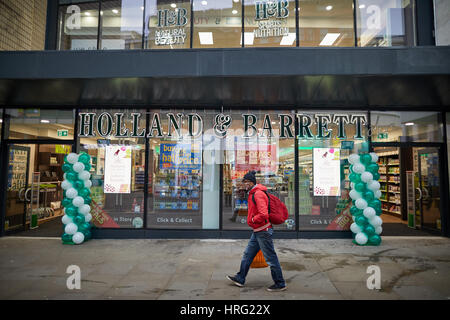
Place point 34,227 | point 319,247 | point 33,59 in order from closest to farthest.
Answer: point 33,59, point 319,247, point 34,227

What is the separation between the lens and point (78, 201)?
756 centimetres

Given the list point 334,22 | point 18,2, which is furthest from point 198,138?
point 18,2

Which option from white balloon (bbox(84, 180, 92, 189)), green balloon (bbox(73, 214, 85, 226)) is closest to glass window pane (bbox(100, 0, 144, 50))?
white balloon (bbox(84, 180, 92, 189))

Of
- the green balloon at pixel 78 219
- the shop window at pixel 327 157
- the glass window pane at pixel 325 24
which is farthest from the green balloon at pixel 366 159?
the green balloon at pixel 78 219

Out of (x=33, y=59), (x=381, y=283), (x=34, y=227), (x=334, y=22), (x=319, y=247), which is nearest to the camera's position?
(x=381, y=283)

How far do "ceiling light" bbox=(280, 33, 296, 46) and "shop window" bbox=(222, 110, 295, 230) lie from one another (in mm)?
1965

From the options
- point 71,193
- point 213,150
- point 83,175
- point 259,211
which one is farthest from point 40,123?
point 259,211

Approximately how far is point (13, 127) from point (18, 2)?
4545mm

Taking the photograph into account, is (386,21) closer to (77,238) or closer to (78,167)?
(78,167)

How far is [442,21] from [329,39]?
3060mm

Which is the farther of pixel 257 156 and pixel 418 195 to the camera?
pixel 418 195

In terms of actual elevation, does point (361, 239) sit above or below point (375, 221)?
below

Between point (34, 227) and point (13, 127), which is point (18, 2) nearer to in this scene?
point (13, 127)

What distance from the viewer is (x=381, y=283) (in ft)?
16.3
